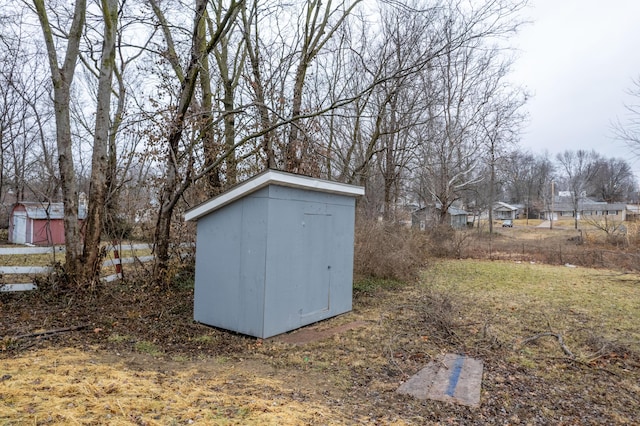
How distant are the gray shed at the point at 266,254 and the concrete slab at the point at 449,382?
2097mm

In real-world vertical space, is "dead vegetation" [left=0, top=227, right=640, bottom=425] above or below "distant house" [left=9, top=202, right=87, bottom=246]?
below

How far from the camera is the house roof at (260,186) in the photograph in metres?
5.25

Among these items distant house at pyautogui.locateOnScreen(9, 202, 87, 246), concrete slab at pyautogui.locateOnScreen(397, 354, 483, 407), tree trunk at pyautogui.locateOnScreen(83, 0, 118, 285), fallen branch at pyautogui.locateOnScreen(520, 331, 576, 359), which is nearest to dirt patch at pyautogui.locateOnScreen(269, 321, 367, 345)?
concrete slab at pyautogui.locateOnScreen(397, 354, 483, 407)

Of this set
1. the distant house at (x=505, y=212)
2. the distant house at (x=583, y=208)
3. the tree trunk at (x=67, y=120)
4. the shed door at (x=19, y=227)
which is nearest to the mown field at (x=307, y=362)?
the tree trunk at (x=67, y=120)

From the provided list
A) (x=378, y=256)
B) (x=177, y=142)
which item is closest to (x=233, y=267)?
(x=177, y=142)

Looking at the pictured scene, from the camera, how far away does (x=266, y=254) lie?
5.25 metres

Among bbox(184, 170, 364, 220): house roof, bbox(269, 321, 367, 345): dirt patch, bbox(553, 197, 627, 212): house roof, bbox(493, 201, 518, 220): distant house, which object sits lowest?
bbox(269, 321, 367, 345): dirt patch

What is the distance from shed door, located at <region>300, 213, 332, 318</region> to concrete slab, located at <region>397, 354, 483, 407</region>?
2.12 meters

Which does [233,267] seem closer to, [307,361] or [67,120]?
[307,361]

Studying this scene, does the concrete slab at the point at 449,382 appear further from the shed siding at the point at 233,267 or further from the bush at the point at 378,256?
the bush at the point at 378,256

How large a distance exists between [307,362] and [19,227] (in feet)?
59.1

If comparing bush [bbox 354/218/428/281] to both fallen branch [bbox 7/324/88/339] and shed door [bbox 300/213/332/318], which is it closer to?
→ shed door [bbox 300/213/332/318]

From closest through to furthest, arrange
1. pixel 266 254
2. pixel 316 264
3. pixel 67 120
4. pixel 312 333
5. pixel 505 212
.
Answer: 1. pixel 266 254
2. pixel 312 333
3. pixel 316 264
4. pixel 67 120
5. pixel 505 212

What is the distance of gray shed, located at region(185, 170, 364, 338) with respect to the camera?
17.4 feet
